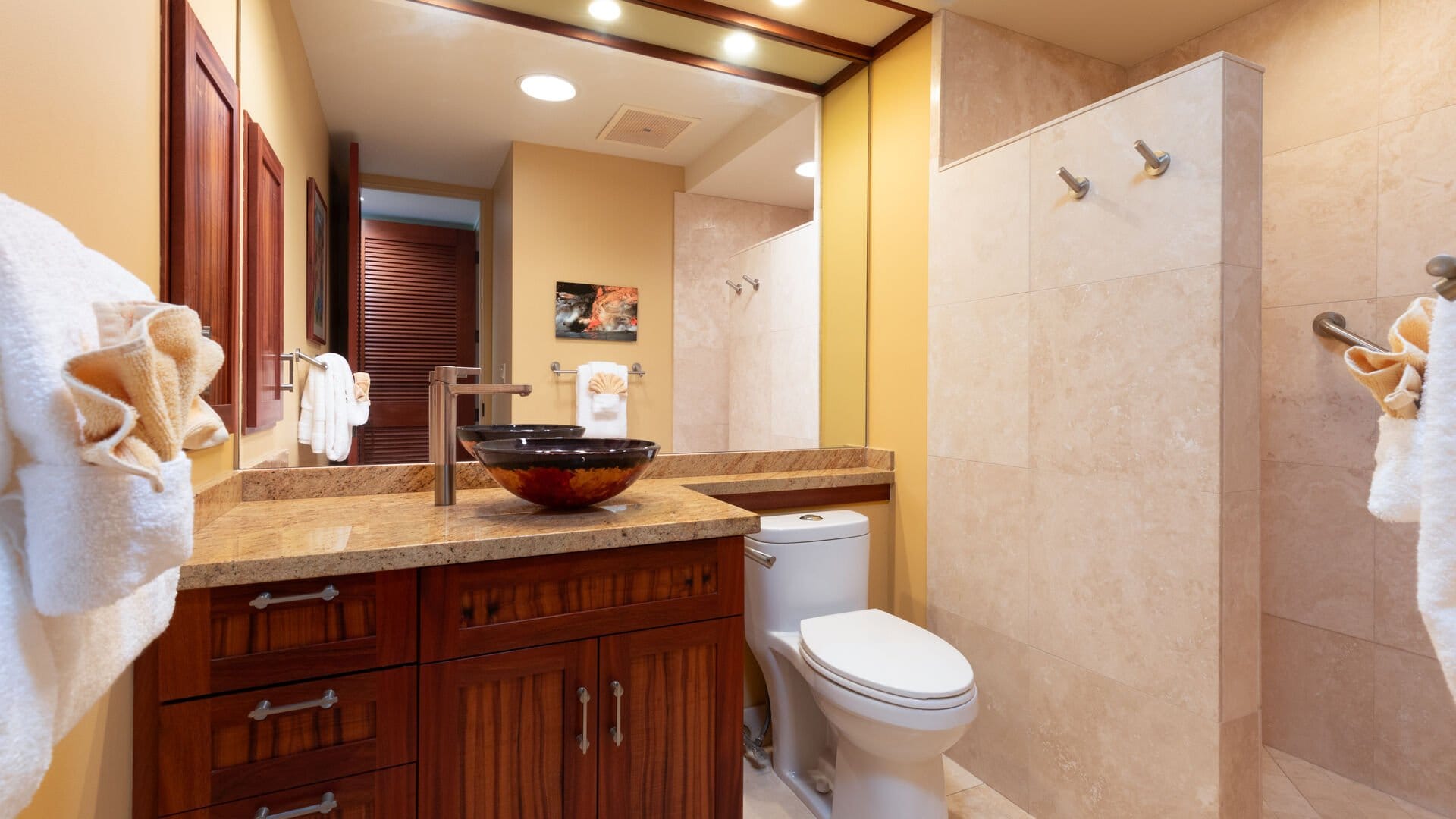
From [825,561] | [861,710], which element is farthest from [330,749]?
[825,561]

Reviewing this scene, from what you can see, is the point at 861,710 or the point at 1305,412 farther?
the point at 1305,412

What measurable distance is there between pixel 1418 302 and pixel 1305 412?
1.65 metres

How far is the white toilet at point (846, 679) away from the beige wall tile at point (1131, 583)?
1.04ft

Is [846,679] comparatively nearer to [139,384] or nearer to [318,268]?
[139,384]

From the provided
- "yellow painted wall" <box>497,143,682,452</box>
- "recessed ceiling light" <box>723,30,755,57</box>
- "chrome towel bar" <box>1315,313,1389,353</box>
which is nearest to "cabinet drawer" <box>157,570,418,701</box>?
"yellow painted wall" <box>497,143,682,452</box>

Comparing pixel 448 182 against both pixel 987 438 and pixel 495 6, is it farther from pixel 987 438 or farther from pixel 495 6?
pixel 987 438

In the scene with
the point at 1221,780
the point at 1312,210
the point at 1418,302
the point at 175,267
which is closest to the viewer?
the point at 1418,302

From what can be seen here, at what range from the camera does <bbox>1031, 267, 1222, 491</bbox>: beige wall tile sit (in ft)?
4.92

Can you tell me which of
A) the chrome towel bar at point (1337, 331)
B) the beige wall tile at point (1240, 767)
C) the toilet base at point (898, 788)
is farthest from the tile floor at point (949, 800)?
the chrome towel bar at point (1337, 331)

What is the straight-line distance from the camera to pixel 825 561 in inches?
79.4

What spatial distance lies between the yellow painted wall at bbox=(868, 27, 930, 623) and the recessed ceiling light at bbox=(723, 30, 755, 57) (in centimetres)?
47

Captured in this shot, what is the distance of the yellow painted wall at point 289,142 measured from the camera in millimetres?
1563

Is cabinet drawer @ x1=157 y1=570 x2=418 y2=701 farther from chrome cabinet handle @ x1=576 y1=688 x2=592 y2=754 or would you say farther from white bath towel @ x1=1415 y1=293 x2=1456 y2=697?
white bath towel @ x1=1415 y1=293 x2=1456 y2=697

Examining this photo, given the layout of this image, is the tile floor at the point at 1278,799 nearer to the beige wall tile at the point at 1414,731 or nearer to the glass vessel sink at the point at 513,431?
the beige wall tile at the point at 1414,731
